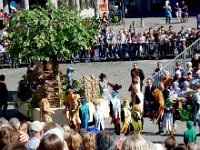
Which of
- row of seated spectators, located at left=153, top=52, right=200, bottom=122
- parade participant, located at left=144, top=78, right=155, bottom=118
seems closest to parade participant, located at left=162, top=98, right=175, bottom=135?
row of seated spectators, located at left=153, top=52, right=200, bottom=122

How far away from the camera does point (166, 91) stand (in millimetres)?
23453

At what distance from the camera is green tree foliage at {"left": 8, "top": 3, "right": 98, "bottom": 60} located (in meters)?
24.6

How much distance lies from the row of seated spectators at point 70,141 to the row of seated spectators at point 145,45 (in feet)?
70.7

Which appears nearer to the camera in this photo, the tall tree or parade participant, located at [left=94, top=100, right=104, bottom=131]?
parade participant, located at [left=94, top=100, right=104, bottom=131]

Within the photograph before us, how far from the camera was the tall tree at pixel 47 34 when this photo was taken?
80.7 feet

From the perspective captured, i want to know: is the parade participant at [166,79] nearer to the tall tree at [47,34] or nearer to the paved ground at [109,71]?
the paved ground at [109,71]

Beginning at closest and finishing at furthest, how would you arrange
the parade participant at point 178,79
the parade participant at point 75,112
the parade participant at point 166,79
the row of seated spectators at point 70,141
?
1. the row of seated spectators at point 70,141
2. the parade participant at point 75,112
3. the parade participant at point 178,79
4. the parade participant at point 166,79

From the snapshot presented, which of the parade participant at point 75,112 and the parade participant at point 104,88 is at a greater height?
the parade participant at point 104,88

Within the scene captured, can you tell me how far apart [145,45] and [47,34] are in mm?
12225

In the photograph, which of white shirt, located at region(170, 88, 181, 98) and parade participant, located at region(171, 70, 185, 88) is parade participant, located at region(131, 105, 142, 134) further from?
parade participant, located at region(171, 70, 185, 88)

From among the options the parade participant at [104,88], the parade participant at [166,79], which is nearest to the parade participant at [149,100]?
the parade participant at [104,88]

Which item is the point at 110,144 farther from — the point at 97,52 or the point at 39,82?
the point at 97,52

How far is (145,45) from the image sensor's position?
3603cm

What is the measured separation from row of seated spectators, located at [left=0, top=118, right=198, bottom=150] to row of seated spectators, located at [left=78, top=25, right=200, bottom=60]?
2155cm
